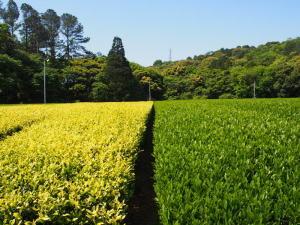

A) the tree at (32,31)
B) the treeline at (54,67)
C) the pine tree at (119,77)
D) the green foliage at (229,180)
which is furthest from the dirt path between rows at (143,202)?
the tree at (32,31)

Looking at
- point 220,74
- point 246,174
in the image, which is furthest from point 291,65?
point 246,174

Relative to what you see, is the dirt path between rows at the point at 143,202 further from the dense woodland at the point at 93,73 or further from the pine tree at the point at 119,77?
the pine tree at the point at 119,77

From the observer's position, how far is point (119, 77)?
65.3 meters

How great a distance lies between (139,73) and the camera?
80500 millimetres

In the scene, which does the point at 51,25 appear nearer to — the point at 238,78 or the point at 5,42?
the point at 5,42

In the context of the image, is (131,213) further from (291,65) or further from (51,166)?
(291,65)

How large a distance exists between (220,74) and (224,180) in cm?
7804

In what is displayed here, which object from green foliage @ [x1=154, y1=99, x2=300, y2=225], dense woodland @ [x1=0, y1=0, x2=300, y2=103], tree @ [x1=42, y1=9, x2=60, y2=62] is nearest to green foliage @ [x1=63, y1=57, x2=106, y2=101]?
dense woodland @ [x1=0, y1=0, x2=300, y2=103]

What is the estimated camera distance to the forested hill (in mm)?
71750

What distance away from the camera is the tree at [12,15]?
246ft

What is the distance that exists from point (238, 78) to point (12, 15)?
147ft

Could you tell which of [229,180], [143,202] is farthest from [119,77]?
[229,180]

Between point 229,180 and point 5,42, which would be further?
point 5,42

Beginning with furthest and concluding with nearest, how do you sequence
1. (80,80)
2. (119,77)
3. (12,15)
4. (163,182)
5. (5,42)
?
(12,15) → (119,77) → (80,80) → (5,42) → (163,182)
